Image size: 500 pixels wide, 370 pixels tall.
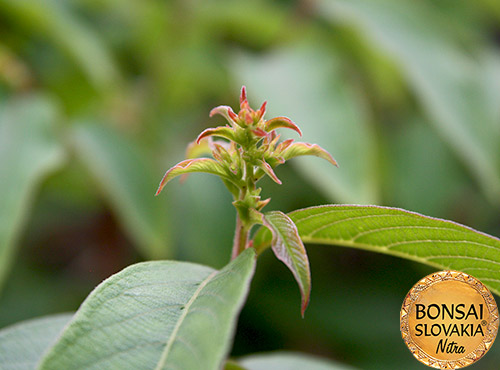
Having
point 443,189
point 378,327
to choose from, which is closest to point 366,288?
point 378,327

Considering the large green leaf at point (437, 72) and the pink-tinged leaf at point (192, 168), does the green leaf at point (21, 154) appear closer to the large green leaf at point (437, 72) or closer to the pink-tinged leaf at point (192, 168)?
the pink-tinged leaf at point (192, 168)

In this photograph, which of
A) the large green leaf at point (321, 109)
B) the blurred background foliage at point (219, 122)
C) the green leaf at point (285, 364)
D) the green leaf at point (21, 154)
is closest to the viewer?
the green leaf at point (285, 364)

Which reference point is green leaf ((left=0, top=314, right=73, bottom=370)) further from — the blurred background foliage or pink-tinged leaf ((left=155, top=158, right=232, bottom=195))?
the blurred background foliage

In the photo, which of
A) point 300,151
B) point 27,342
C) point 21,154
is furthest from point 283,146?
point 21,154

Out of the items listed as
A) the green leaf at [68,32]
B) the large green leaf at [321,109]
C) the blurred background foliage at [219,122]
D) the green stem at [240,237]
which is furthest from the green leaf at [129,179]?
the green stem at [240,237]

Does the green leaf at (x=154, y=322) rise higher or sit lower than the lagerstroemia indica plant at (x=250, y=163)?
lower

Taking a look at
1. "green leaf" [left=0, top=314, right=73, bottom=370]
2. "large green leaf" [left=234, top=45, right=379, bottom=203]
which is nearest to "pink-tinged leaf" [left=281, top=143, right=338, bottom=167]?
"green leaf" [left=0, top=314, right=73, bottom=370]
